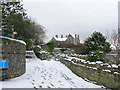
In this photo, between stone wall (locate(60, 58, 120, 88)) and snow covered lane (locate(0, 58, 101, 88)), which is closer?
snow covered lane (locate(0, 58, 101, 88))

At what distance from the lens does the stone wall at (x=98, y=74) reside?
484 centimetres

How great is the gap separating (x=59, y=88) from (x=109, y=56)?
5.76 metres

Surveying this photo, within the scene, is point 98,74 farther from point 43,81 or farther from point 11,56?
point 11,56

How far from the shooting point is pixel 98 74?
223 inches

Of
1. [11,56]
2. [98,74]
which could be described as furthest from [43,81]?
[98,74]

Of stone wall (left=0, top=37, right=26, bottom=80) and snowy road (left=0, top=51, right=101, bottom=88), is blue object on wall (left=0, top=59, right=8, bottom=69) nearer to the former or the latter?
stone wall (left=0, top=37, right=26, bottom=80)

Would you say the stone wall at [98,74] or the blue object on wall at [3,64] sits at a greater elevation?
the blue object on wall at [3,64]

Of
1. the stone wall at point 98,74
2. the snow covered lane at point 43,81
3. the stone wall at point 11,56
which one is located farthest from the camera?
the stone wall at point 98,74

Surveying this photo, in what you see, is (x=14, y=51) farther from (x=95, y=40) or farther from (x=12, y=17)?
(x=95, y=40)

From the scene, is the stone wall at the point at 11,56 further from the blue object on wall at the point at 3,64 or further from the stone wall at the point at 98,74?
the stone wall at the point at 98,74

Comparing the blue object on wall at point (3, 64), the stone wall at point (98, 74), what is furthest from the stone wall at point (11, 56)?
the stone wall at point (98, 74)

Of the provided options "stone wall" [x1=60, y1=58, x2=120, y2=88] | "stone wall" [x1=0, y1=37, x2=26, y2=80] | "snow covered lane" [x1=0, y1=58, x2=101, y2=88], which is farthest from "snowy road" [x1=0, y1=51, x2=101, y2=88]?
"stone wall" [x1=60, y1=58, x2=120, y2=88]

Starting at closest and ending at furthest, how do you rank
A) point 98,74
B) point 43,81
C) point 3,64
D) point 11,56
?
point 3,64 → point 11,56 → point 43,81 → point 98,74

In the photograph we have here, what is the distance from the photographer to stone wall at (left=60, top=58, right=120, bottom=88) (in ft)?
15.9
